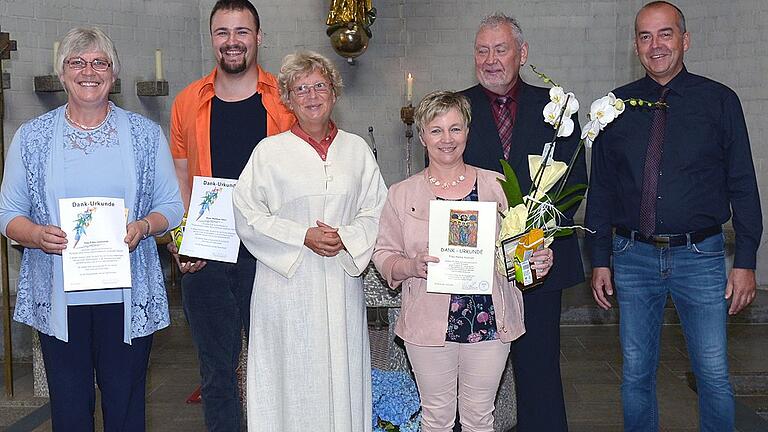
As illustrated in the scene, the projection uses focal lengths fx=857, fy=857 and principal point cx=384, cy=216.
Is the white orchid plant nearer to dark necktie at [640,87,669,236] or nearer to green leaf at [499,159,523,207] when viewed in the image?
green leaf at [499,159,523,207]

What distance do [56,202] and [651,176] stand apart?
1885 mm

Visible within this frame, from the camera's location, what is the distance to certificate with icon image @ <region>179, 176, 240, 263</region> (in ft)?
9.41

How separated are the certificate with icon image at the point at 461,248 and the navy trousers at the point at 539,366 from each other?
0.39 meters

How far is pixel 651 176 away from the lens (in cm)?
287

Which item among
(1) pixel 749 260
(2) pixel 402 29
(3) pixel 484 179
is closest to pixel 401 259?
(3) pixel 484 179

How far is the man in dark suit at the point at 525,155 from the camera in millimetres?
2867

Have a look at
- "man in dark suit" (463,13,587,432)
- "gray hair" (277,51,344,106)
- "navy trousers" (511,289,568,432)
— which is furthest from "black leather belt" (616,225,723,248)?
"gray hair" (277,51,344,106)

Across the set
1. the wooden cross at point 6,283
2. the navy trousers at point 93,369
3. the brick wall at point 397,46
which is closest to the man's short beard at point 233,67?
the navy trousers at point 93,369

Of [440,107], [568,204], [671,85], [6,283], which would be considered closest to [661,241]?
[568,204]

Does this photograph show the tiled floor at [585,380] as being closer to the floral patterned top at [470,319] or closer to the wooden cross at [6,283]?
the wooden cross at [6,283]

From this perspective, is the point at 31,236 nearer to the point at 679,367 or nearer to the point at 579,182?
the point at 579,182

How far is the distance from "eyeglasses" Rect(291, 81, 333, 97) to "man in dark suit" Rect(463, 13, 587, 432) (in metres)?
0.55

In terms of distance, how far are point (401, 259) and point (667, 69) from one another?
1115mm

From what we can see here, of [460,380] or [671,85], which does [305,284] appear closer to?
[460,380]
